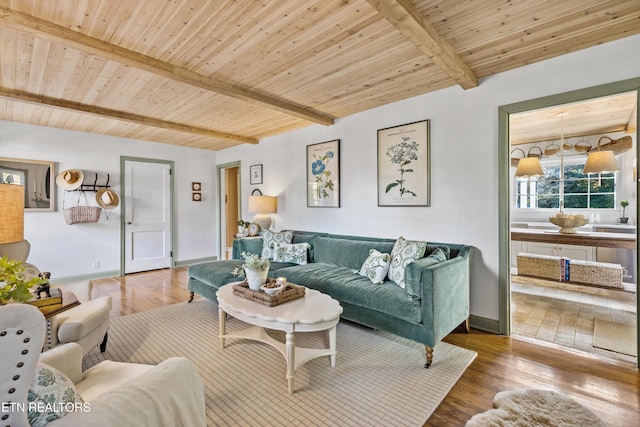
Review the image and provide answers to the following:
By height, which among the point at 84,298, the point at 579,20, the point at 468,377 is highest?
the point at 579,20

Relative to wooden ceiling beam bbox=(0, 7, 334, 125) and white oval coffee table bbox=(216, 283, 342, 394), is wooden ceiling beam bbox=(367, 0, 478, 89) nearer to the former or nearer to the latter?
wooden ceiling beam bbox=(0, 7, 334, 125)

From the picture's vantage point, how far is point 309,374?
2148 millimetres

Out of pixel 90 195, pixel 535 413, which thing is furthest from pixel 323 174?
pixel 90 195

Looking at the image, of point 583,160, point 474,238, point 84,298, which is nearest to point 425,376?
point 474,238

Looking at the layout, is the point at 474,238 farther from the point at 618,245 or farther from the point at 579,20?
the point at 618,245

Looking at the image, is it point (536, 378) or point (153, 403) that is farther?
point (536, 378)

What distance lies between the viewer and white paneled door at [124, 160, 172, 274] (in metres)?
5.39

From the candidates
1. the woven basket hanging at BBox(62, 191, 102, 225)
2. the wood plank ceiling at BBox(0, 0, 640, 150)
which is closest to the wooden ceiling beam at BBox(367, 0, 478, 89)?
the wood plank ceiling at BBox(0, 0, 640, 150)

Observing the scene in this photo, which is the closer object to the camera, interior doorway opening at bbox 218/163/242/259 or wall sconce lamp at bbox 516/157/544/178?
wall sconce lamp at bbox 516/157/544/178

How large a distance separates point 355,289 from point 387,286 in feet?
0.95

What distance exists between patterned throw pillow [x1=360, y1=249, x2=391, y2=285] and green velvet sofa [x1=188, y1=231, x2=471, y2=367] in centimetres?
6

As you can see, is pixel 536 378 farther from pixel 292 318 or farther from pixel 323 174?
pixel 323 174

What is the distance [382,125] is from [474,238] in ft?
5.59

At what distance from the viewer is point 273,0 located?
1.81 m
